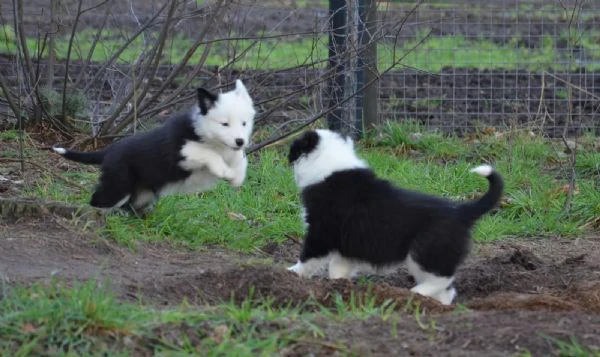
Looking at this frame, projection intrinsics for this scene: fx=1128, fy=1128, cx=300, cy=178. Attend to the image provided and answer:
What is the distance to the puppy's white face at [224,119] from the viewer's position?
22.2 ft

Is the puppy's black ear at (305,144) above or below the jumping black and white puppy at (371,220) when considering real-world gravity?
above

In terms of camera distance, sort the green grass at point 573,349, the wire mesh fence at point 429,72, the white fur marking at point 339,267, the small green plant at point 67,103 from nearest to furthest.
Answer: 1. the green grass at point 573,349
2. the white fur marking at point 339,267
3. the small green plant at point 67,103
4. the wire mesh fence at point 429,72

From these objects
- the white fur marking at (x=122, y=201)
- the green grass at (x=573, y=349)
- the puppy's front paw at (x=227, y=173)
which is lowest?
the white fur marking at (x=122, y=201)

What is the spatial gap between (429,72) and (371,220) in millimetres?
3570

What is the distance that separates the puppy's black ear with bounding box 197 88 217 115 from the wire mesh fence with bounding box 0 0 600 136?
1.97m

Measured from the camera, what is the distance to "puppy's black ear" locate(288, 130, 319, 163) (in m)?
6.27

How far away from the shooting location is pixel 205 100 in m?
6.82

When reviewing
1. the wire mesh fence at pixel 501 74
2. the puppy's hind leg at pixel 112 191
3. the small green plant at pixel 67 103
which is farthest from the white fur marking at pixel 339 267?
the wire mesh fence at pixel 501 74

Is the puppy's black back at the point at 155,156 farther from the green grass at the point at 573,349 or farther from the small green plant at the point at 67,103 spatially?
the green grass at the point at 573,349

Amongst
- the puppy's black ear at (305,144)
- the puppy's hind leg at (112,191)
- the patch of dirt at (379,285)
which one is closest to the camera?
the patch of dirt at (379,285)

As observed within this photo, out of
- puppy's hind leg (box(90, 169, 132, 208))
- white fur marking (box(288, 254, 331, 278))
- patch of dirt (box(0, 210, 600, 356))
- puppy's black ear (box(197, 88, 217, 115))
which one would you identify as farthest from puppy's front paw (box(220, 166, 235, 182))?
white fur marking (box(288, 254, 331, 278))

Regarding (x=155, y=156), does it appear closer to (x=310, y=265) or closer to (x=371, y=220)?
(x=310, y=265)

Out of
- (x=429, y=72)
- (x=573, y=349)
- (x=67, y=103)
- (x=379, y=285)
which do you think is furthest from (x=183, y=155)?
(x=573, y=349)

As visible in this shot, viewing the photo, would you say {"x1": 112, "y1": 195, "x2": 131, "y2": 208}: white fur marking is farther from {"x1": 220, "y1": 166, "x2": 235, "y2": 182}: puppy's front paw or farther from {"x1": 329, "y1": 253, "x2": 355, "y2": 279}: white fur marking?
{"x1": 329, "y1": 253, "x2": 355, "y2": 279}: white fur marking
